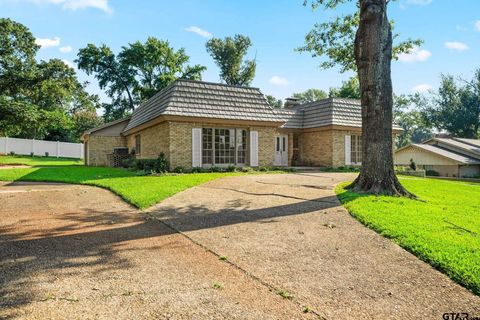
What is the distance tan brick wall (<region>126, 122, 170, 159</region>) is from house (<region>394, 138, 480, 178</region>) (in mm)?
24625

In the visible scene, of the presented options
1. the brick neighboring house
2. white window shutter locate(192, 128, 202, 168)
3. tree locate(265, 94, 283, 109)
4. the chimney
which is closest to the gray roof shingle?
the brick neighboring house

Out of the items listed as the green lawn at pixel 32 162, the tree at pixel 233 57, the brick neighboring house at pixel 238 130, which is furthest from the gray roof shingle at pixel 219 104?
the tree at pixel 233 57

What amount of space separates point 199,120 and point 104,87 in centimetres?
2993

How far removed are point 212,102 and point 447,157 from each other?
22969 mm

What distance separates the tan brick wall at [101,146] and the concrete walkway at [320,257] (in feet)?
60.1

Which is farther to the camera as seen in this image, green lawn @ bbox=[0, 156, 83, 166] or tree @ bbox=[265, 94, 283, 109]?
tree @ bbox=[265, 94, 283, 109]

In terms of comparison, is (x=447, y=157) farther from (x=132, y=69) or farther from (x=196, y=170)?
(x=132, y=69)

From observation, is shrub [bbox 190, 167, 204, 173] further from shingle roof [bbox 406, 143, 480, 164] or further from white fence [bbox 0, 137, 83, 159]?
white fence [bbox 0, 137, 83, 159]

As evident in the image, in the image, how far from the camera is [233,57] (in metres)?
49.0

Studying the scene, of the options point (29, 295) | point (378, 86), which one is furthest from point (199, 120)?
point (29, 295)

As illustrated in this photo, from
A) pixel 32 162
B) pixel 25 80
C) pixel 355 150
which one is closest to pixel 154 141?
pixel 355 150

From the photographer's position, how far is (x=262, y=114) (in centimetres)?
1728

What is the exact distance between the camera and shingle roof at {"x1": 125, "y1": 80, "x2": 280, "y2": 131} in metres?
15.5

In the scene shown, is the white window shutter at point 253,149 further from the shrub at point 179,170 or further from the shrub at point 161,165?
the shrub at point 161,165
